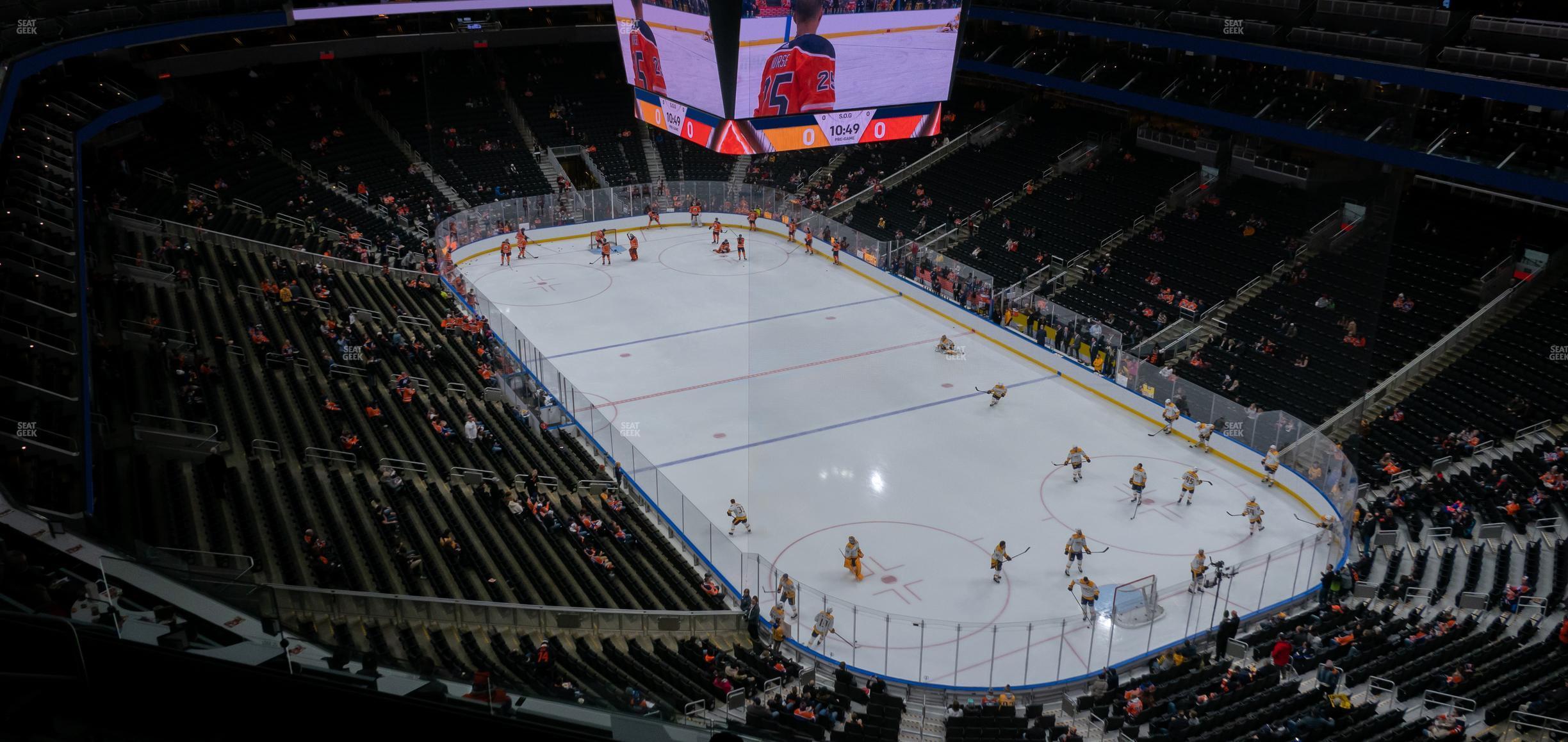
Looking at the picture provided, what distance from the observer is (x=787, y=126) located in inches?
804

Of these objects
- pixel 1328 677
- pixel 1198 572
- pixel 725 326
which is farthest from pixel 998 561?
pixel 725 326

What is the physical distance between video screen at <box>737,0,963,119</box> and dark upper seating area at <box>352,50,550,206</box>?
2141 centimetres

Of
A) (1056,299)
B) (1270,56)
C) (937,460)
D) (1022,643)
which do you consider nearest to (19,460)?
(1022,643)

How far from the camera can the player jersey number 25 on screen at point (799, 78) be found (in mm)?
19203

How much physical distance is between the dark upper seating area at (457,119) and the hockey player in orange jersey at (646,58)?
62.7ft

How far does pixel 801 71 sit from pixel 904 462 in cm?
810

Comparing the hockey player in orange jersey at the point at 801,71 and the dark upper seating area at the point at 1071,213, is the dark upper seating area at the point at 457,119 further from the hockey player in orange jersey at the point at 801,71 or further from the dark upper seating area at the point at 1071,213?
the hockey player in orange jersey at the point at 801,71

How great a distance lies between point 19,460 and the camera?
38.7 ft

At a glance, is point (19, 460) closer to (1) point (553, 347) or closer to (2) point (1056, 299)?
(1) point (553, 347)

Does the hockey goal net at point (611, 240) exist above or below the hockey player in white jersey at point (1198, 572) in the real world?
above

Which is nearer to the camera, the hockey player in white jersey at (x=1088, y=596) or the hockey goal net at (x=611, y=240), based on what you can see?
the hockey player in white jersey at (x=1088, y=596)

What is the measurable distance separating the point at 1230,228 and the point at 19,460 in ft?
91.1


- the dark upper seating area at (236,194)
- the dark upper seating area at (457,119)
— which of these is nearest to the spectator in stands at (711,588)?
the dark upper seating area at (236,194)

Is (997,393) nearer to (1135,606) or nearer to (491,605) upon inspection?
(1135,606)
